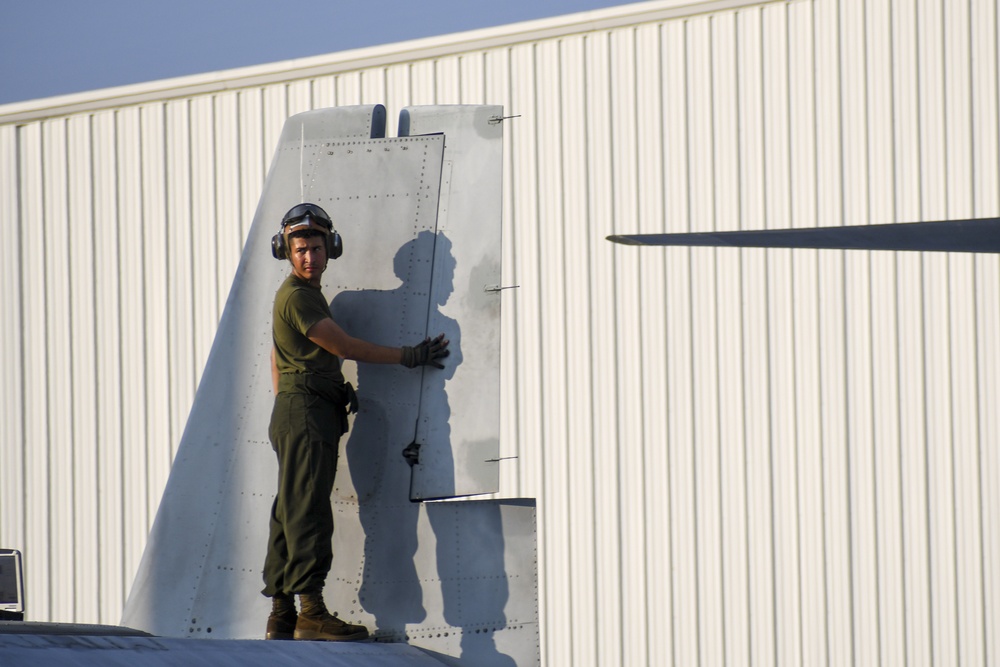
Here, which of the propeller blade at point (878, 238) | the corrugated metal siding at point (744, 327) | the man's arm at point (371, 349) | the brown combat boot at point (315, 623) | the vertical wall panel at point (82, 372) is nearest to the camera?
the propeller blade at point (878, 238)

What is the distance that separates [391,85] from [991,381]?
16.4 ft

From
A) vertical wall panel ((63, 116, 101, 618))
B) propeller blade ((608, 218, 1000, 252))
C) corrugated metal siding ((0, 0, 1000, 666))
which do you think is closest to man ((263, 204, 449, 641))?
propeller blade ((608, 218, 1000, 252))

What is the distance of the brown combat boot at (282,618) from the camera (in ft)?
14.3

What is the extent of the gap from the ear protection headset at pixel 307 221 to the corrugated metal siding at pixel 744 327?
3679 mm

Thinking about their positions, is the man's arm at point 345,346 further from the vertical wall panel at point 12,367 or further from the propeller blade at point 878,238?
the vertical wall panel at point 12,367

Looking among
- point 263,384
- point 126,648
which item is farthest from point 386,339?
point 126,648

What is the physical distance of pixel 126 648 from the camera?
3174 millimetres

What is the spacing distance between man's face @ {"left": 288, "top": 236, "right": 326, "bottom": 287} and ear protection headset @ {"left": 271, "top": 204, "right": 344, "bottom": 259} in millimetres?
47

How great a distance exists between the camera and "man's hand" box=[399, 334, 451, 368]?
4.60m

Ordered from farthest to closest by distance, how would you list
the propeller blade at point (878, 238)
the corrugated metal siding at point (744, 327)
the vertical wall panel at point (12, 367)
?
the vertical wall panel at point (12, 367), the corrugated metal siding at point (744, 327), the propeller blade at point (878, 238)

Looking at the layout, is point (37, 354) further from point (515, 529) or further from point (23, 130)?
point (515, 529)

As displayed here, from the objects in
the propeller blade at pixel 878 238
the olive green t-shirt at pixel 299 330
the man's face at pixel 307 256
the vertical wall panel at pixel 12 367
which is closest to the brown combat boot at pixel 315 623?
the olive green t-shirt at pixel 299 330

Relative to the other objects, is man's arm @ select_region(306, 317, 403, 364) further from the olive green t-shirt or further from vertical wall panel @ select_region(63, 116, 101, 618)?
vertical wall panel @ select_region(63, 116, 101, 618)

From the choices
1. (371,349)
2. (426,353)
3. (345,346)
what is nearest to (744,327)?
(426,353)
